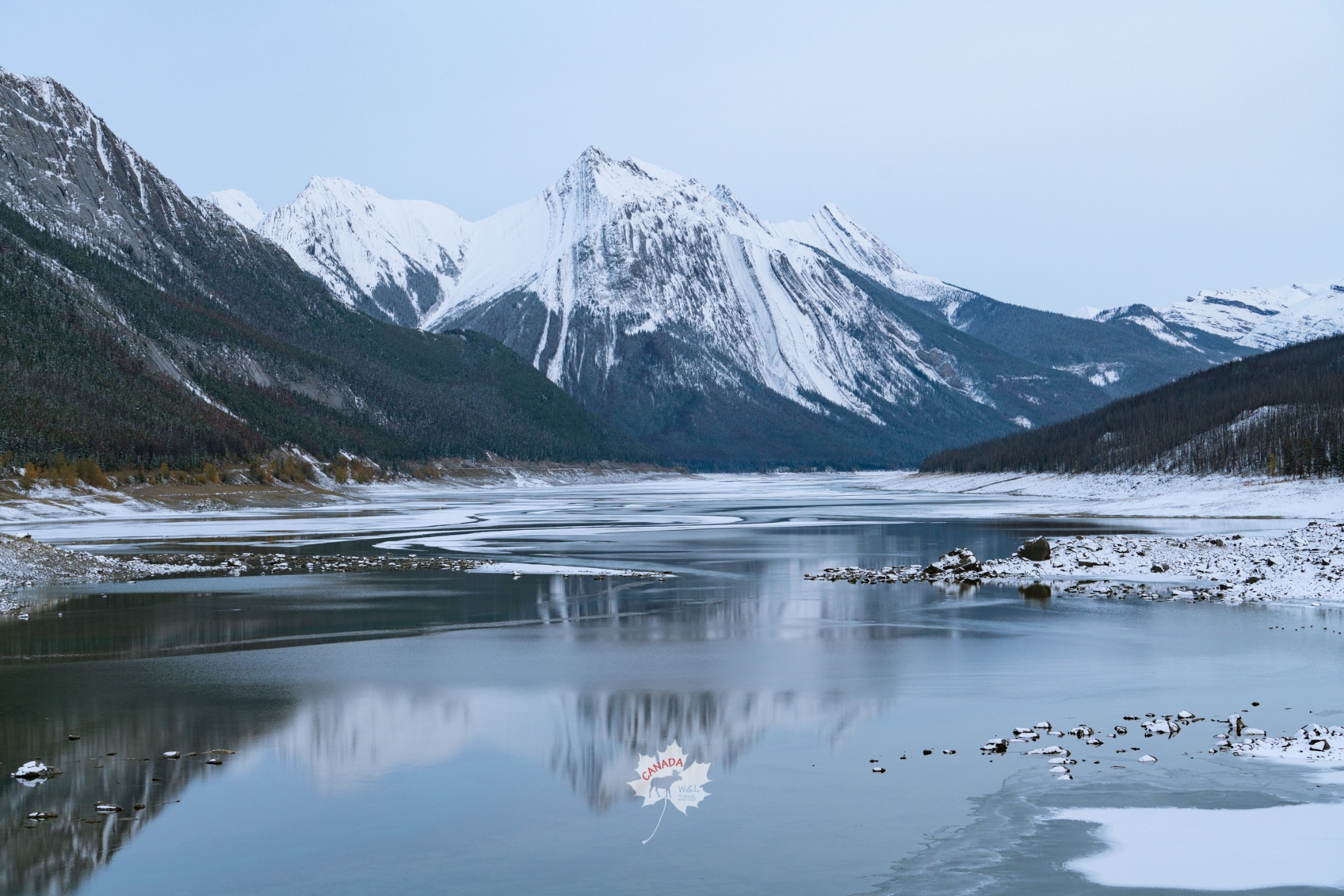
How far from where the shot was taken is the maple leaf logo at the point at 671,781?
16578mm

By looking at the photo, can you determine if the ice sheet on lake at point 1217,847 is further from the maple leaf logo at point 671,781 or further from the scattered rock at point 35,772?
the scattered rock at point 35,772

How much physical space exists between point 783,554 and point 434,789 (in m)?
45.1

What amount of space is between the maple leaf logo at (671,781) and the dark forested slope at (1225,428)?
97126 millimetres

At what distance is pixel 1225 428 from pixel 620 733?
137 m

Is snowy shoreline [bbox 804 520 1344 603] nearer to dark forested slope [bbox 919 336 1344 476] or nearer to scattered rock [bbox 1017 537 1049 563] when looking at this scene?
scattered rock [bbox 1017 537 1049 563]

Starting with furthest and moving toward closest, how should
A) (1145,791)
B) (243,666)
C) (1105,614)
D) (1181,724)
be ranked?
1. (1105,614)
2. (243,666)
3. (1181,724)
4. (1145,791)

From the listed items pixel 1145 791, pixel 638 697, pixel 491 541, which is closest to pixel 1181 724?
pixel 1145 791

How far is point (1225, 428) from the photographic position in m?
140

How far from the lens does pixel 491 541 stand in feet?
238

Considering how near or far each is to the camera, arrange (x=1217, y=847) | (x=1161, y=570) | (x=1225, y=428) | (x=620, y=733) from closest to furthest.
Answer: (x=1217, y=847)
(x=620, y=733)
(x=1161, y=570)
(x=1225, y=428)

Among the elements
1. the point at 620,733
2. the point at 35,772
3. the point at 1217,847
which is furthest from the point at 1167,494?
the point at 35,772

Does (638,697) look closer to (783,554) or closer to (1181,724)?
(1181,724)

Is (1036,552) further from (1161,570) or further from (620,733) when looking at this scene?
(620,733)

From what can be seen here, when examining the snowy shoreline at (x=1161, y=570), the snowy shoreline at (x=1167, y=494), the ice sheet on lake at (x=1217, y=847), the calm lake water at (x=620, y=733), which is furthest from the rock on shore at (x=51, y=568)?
the snowy shoreline at (x=1167, y=494)
